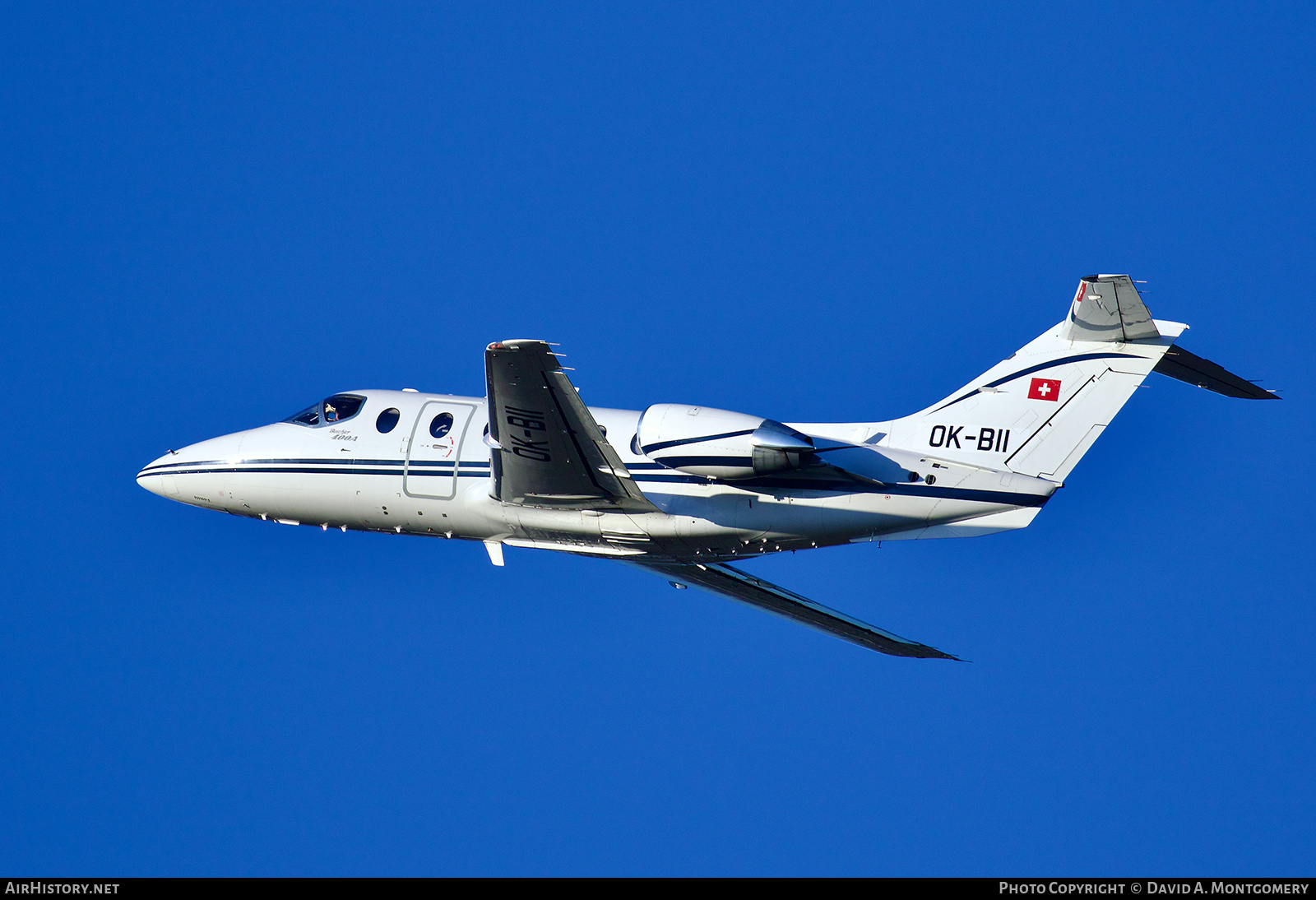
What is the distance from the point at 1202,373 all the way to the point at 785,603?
8725 millimetres

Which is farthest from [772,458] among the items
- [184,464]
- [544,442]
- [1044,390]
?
[184,464]

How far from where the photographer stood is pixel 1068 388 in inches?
768

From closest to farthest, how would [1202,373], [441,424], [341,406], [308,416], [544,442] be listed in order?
[544,442] → [1202,373] → [441,424] → [341,406] → [308,416]

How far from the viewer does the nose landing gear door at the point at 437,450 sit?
2191cm

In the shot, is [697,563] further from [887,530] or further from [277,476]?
[277,476]

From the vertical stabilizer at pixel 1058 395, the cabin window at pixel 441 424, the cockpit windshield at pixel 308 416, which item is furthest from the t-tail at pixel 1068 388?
the cockpit windshield at pixel 308 416

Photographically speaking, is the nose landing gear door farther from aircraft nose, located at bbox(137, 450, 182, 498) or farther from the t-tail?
the t-tail

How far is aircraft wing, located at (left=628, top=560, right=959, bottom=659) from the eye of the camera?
24.2 m

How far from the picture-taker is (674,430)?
60.9 ft

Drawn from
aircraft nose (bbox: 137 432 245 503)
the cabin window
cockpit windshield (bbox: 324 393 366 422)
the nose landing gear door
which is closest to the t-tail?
the nose landing gear door

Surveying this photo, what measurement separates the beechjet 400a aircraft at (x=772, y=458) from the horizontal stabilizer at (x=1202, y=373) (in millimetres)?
24

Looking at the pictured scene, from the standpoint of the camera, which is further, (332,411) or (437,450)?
(332,411)

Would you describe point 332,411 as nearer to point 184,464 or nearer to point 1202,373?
point 184,464

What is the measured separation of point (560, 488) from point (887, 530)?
5064 millimetres
